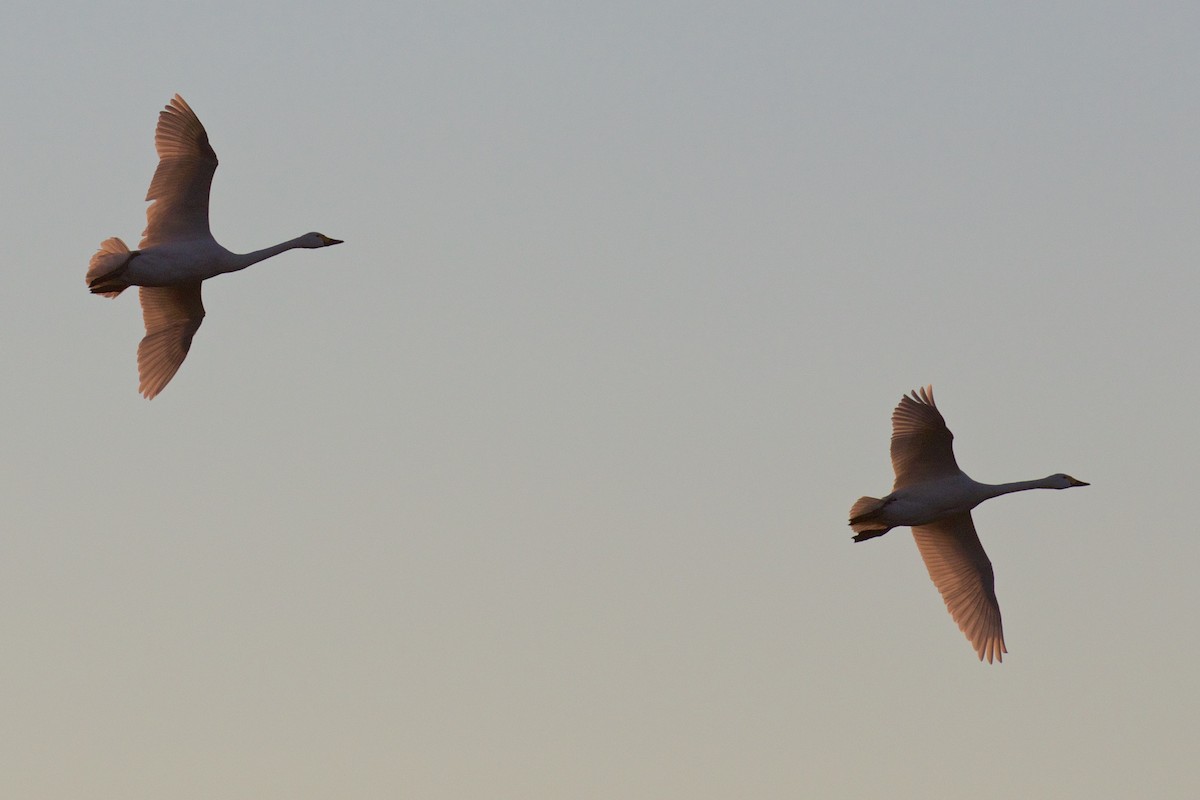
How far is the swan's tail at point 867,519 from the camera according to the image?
124 ft

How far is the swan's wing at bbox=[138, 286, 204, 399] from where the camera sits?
4028 centimetres

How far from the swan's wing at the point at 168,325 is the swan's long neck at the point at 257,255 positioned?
1.24m

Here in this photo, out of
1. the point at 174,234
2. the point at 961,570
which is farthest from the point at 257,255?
the point at 961,570

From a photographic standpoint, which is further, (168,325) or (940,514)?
(168,325)

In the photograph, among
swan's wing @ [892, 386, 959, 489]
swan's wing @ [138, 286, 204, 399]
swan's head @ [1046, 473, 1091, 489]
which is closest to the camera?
swan's wing @ [892, 386, 959, 489]

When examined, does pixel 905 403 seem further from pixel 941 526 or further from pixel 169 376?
pixel 169 376

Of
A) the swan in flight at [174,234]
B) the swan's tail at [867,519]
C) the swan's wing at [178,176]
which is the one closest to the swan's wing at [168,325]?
the swan in flight at [174,234]

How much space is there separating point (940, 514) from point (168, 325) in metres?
13.0

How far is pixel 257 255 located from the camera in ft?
131

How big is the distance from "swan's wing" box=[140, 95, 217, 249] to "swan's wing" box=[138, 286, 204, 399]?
156 cm

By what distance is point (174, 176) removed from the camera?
38906 millimetres

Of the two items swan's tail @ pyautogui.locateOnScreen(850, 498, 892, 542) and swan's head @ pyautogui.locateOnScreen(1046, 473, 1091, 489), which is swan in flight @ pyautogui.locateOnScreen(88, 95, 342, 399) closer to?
swan's tail @ pyautogui.locateOnScreen(850, 498, 892, 542)

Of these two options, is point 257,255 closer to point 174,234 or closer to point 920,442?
point 174,234

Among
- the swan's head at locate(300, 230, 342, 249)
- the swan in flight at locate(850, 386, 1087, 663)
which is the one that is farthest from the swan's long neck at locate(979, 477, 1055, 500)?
the swan's head at locate(300, 230, 342, 249)
